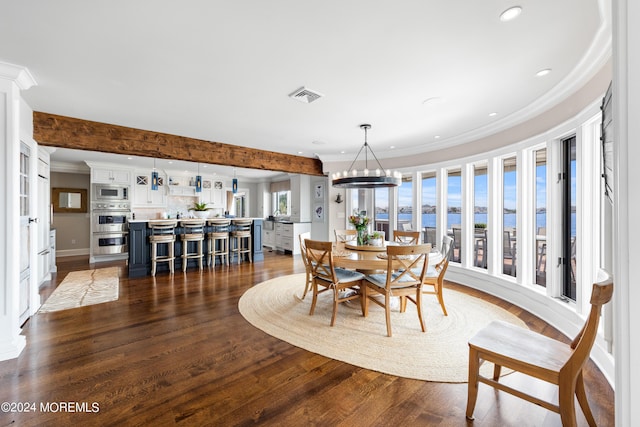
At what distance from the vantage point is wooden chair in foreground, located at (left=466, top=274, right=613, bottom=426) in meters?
1.37

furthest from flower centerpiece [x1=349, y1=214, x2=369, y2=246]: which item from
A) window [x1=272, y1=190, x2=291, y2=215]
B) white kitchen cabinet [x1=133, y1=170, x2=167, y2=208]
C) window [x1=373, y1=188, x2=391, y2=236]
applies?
white kitchen cabinet [x1=133, y1=170, x2=167, y2=208]

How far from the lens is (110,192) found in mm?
6992

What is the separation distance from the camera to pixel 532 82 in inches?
105

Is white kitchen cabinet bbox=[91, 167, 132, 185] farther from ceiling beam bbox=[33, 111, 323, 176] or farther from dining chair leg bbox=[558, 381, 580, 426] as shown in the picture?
dining chair leg bbox=[558, 381, 580, 426]

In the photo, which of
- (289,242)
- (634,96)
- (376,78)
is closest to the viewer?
(634,96)

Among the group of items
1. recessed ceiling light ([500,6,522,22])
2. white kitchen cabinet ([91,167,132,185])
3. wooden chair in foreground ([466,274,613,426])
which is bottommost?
wooden chair in foreground ([466,274,613,426])

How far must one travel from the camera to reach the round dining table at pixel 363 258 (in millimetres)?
2826

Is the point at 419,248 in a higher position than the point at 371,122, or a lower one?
lower

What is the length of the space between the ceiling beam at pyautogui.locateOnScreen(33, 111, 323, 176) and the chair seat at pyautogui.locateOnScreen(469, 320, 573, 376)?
4671 millimetres

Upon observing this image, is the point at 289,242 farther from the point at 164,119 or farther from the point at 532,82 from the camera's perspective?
the point at 532,82

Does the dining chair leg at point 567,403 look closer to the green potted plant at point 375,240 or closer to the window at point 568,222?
the window at point 568,222

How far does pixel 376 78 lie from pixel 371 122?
1.32 meters

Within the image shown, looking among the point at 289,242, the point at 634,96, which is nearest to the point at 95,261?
the point at 289,242

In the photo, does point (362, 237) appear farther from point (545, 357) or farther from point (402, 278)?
point (545, 357)
